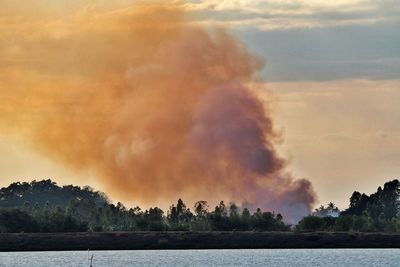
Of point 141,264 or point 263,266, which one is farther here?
point 141,264

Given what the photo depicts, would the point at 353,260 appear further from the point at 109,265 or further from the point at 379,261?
the point at 109,265

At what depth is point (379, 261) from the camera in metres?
190

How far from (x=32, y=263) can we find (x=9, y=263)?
3437 millimetres

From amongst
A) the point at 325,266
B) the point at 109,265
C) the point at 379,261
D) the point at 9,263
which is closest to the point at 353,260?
the point at 379,261

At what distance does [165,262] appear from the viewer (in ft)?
634

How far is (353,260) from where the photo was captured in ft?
639

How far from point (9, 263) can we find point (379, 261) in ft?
173

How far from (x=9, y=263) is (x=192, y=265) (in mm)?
28452

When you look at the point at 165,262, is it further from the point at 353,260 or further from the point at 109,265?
the point at 353,260

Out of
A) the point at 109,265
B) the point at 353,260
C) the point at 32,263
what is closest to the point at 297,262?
the point at 353,260

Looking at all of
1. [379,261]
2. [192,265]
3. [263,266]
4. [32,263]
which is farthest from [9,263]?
[379,261]

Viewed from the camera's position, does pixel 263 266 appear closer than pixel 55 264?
Yes

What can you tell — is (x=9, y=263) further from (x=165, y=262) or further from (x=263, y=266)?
(x=263, y=266)

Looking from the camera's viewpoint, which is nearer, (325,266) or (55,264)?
(325,266)
